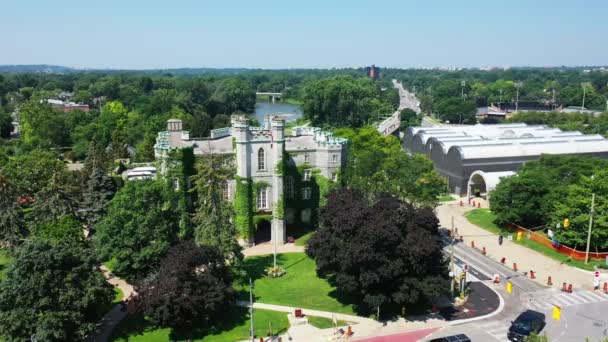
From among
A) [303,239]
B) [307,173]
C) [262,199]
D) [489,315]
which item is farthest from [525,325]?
[307,173]

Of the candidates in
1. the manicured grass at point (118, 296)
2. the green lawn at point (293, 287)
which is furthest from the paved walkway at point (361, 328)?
the manicured grass at point (118, 296)

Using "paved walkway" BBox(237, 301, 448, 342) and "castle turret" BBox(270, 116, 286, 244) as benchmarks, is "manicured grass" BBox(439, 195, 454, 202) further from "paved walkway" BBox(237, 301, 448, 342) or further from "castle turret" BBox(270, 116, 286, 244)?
"paved walkway" BBox(237, 301, 448, 342)

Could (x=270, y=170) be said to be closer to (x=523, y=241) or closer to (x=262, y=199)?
(x=262, y=199)

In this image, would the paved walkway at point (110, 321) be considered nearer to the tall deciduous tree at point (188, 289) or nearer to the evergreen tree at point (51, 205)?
the tall deciduous tree at point (188, 289)

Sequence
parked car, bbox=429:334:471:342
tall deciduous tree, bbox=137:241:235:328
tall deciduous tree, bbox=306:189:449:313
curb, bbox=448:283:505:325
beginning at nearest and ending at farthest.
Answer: parked car, bbox=429:334:471:342, tall deciduous tree, bbox=137:241:235:328, tall deciduous tree, bbox=306:189:449:313, curb, bbox=448:283:505:325

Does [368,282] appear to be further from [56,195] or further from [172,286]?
[56,195]

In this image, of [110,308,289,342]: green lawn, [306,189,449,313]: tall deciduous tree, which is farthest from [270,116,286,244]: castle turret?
[110,308,289,342]: green lawn
